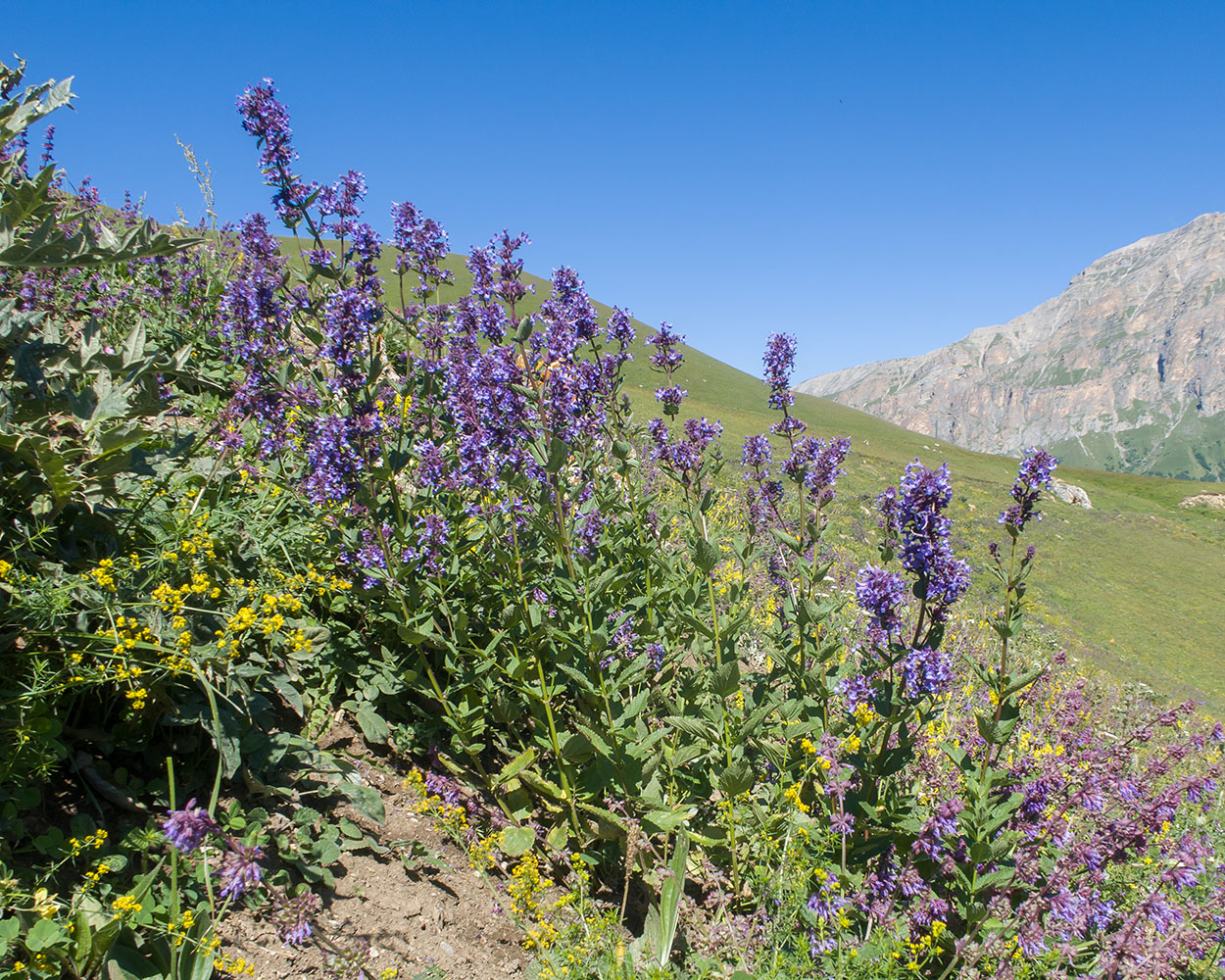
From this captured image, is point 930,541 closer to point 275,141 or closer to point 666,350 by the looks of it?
point 666,350

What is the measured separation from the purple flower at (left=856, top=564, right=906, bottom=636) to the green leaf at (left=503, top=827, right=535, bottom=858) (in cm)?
242

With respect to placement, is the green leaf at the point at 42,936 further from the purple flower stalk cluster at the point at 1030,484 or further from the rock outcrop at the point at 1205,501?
the rock outcrop at the point at 1205,501

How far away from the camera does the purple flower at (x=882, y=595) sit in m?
3.63

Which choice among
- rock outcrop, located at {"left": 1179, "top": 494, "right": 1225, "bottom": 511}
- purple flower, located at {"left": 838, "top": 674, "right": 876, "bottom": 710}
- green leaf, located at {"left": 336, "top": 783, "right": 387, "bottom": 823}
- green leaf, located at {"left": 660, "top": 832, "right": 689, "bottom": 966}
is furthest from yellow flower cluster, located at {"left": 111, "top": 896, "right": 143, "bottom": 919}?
rock outcrop, located at {"left": 1179, "top": 494, "right": 1225, "bottom": 511}

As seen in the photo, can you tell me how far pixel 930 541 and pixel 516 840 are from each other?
2965 mm

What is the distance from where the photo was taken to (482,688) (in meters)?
4.49

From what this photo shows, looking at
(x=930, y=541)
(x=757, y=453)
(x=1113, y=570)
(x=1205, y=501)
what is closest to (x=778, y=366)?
(x=757, y=453)

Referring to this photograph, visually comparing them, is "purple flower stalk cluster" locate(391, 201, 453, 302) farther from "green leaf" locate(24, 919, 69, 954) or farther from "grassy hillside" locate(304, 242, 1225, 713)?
"green leaf" locate(24, 919, 69, 954)

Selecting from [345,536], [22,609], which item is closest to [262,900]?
[22,609]

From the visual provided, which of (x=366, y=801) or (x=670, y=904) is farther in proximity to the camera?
(x=366, y=801)

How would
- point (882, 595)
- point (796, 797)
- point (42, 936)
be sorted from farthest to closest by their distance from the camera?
point (796, 797) → point (882, 595) → point (42, 936)

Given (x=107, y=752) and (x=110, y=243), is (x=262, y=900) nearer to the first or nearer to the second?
(x=107, y=752)

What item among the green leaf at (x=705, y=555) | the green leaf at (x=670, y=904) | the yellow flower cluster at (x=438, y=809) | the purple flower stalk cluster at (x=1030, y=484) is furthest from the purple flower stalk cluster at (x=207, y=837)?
the purple flower stalk cluster at (x=1030, y=484)

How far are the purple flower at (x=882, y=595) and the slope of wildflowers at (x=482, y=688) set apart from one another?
2cm
